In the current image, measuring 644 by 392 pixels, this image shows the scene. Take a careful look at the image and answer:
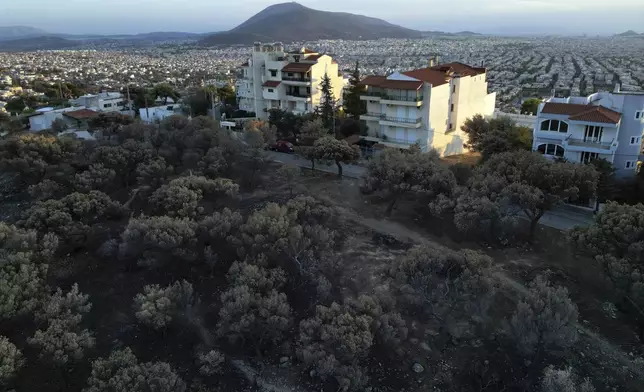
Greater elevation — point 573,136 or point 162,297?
point 573,136

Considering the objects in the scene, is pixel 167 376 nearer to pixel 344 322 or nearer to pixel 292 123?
pixel 344 322

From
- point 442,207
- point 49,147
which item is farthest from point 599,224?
point 49,147

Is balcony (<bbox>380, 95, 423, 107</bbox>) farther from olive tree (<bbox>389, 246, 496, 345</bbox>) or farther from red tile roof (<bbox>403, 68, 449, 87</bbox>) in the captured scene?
olive tree (<bbox>389, 246, 496, 345</bbox>)

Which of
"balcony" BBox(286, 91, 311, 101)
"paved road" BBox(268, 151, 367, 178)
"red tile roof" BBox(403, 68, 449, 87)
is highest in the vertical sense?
"red tile roof" BBox(403, 68, 449, 87)

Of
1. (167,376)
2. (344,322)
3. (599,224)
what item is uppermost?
(599,224)

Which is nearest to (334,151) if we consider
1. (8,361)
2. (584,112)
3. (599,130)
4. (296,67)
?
(584,112)

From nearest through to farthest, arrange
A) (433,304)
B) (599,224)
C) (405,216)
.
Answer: (433,304) < (599,224) < (405,216)

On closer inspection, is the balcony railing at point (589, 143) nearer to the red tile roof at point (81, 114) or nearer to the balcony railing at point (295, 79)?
the balcony railing at point (295, 79)

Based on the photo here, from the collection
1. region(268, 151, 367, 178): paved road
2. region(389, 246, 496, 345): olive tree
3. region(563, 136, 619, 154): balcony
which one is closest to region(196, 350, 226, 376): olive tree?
region(389, 246, 496, 345): olive tree
